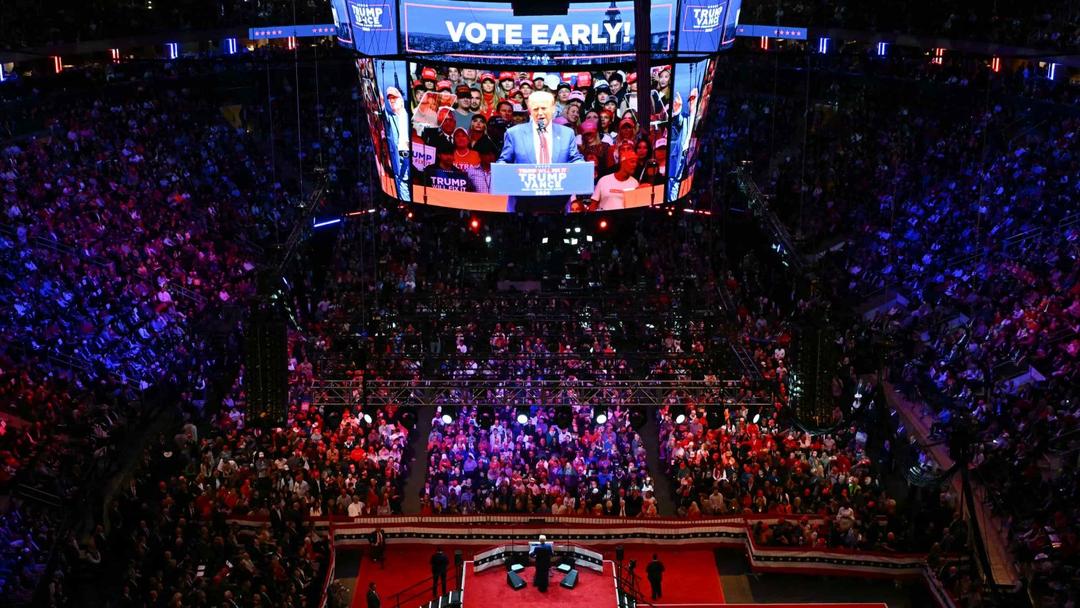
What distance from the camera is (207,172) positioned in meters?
32.1

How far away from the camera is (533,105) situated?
24.1 m

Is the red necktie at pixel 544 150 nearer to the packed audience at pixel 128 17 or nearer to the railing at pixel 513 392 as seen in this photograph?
the railing at pixel 513 392

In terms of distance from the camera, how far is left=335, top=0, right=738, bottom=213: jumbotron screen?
2322 centimetres

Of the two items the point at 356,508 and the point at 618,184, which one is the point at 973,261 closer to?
the point at 618,184

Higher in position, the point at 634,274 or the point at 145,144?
the point at 145,144

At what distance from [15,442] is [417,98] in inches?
415

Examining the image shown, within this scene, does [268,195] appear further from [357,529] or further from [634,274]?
[357,529]

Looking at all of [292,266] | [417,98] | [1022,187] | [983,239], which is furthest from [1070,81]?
[292,266]

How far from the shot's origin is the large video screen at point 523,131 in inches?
942

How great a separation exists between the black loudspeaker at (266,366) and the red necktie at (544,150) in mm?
7815

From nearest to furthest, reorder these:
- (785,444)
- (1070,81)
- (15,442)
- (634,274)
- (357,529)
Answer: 1. (15,442)
2. (357,529)
3. (785,444)
4. (1070,81)
5. (634,274)

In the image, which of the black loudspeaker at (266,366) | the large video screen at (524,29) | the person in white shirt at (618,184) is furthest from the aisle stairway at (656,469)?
the large video screen at (524,29)

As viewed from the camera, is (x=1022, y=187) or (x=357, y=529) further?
(x=1022, y=187)

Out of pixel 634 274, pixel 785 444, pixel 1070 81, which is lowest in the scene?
pixel 785 444
